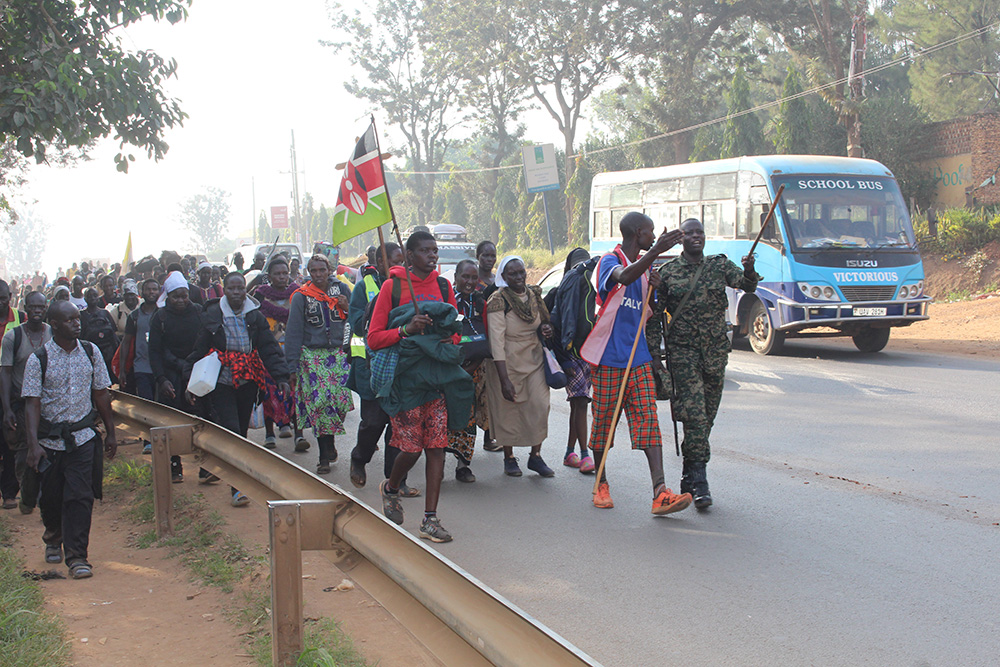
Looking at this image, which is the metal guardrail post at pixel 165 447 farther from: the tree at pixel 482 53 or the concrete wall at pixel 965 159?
the tree at pixel 482 53

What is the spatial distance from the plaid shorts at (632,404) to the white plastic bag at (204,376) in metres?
2.79

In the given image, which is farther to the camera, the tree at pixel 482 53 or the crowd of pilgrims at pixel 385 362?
the tree at pixel 482 53

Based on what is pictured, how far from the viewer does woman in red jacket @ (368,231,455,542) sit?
5535 millimetres

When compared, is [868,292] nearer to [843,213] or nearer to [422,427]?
[843,213]

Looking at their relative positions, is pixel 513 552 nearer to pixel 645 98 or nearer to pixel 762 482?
pixel 762 482

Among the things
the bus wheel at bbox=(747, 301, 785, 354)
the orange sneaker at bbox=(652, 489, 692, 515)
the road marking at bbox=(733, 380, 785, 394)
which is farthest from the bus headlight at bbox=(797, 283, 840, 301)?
the orange sneaker at bbox=(652, 489, 692, 515)

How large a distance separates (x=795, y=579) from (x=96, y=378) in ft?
13.5

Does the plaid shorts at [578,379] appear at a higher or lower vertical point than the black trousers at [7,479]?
higher

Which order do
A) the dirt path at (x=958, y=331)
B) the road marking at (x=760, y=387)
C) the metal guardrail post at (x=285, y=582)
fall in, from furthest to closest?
the dirt path at (x=958, y=331) < the road marking at (x=760, y=387) < the metal guardrail post at (x=285, y=582)

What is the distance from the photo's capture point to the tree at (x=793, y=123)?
3400 centimetres

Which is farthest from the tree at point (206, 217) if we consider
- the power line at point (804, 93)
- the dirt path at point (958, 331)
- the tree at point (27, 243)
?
the dirt path at point (958, 331)

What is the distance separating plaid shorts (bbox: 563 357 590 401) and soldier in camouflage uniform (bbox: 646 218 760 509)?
1183mm

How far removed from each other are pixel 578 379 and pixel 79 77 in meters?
5.63

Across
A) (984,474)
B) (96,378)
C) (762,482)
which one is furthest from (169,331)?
(984,474)
